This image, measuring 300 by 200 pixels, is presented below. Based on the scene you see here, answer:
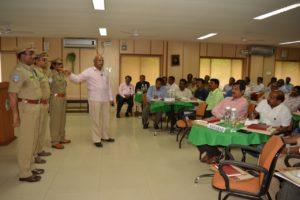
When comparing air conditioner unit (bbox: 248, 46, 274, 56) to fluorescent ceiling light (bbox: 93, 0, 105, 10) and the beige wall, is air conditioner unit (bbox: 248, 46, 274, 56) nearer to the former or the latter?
the beige wall

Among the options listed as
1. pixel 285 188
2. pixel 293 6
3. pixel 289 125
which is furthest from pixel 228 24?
pixel 285 188

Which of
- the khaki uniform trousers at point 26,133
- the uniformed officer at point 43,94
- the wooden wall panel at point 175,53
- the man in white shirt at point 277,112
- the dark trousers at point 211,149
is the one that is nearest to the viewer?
the khaki uniform trousers at point 26,133

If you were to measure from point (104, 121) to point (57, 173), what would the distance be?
1820 millimetres

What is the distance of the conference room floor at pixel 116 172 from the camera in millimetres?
3370

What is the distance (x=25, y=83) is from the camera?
3523 millimetres

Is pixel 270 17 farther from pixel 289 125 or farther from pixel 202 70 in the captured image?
pixel 202 70

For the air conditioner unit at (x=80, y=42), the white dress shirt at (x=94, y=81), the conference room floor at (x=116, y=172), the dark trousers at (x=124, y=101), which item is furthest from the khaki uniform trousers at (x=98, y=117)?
the air conditioner unit at (x=80, y=42)

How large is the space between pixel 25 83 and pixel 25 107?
32 centimetres

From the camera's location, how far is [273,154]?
2398 millimetres

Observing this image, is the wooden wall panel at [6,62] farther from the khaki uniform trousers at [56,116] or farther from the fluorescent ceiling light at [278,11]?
the fluorescent ceiling light at [278,11]

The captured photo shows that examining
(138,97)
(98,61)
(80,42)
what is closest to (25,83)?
(98,61)

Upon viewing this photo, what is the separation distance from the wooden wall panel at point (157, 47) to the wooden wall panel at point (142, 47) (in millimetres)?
171

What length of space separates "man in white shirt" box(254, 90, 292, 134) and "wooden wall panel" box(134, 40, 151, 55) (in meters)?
7.75

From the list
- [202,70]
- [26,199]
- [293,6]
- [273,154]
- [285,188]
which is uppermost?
[293,6]
